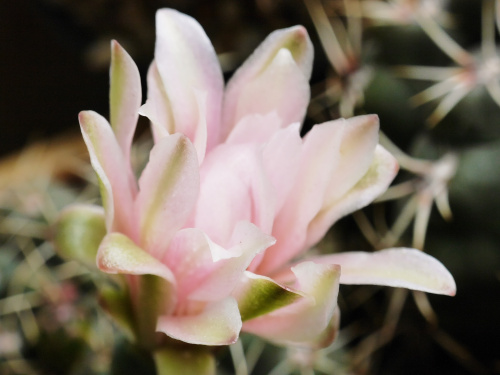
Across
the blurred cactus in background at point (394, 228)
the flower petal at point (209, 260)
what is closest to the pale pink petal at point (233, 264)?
the flower petal at point (209, 260)

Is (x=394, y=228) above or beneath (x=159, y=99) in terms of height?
beneath

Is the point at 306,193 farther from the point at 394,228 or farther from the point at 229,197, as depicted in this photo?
the point at 394,228

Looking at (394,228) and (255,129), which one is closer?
(255,129)

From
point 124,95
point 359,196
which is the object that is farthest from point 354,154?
point 124,95

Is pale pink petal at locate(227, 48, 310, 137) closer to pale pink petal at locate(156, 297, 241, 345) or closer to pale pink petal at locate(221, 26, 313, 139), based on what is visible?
pale pink petal at locate(221, 26, 313, 139)

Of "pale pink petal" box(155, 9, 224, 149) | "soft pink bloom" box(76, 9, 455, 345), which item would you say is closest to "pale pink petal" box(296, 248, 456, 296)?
"soft pink bloom" box(76, 9, 455, 345)
